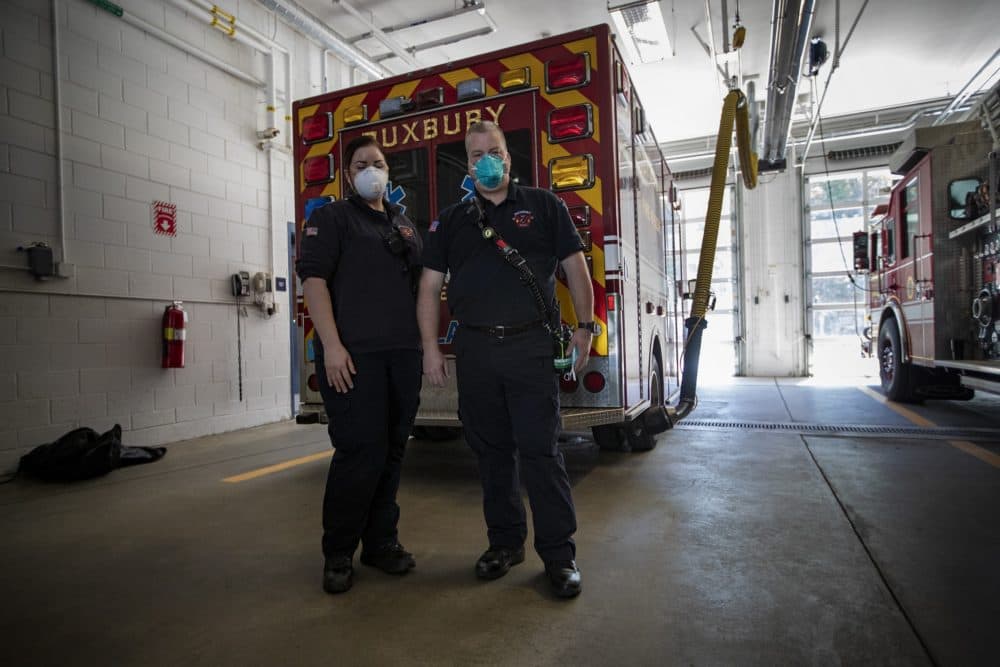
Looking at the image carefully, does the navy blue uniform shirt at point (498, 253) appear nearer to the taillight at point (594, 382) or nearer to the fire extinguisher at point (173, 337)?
the taillight at point (594, 382)

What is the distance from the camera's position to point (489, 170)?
225cm

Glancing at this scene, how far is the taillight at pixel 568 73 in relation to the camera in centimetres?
330

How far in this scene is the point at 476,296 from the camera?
227 cm

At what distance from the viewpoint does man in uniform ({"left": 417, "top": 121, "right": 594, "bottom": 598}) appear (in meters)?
2.21

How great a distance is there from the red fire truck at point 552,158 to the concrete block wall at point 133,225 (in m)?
2.32

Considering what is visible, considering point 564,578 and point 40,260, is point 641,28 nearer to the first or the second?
point 40,260

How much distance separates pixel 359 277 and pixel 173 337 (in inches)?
161

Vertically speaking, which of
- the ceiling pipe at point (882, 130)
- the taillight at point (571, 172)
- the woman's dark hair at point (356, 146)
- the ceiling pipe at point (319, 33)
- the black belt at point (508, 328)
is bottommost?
the black belt at point (508, 328)

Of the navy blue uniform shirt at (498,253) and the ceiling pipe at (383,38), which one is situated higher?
the ceiling pipe at (383,38)

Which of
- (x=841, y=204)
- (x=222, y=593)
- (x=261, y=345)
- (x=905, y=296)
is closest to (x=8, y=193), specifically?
(x=261, y=345)

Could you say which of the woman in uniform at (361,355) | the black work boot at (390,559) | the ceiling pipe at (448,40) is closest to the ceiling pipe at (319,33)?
the ceiling pipe at (448,40)

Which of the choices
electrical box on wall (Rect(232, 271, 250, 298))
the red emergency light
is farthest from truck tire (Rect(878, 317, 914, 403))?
electrical box on wall (Rect(232, 271, 250, 298))

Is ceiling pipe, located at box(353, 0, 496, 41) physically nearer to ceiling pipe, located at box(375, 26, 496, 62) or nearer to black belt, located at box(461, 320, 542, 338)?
ceiling pipe, located at box(375, 26, 496, 62)

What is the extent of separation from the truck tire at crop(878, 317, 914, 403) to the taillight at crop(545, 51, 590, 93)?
20.2ft
